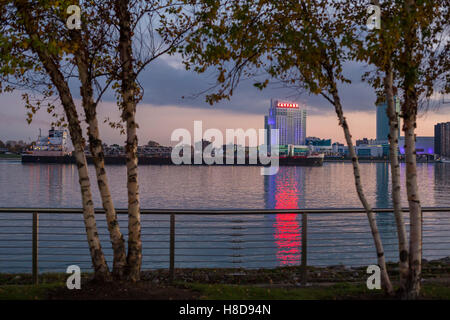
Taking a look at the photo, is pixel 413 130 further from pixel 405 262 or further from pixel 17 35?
pixel 17 35

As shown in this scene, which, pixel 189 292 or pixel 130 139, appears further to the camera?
pixel 130 139

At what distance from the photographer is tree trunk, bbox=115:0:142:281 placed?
6.55 metres

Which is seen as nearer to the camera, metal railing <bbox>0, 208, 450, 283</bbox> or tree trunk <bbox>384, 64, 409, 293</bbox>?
tree trunk <bbox>384, 64, 409, 293</bbox>

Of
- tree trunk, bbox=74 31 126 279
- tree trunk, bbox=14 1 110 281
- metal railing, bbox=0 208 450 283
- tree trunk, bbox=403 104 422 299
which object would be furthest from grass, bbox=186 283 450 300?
tree trunk, bbox=14 1 110 281

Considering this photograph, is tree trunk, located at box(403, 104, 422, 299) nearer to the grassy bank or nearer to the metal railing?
the grassy bank

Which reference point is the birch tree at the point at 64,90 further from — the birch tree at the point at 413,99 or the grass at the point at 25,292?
the birch tree at the point at 413,99

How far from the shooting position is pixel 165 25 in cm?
745

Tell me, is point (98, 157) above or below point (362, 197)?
above

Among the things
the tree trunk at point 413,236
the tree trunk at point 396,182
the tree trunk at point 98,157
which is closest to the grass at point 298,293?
the tree trunk at point 413,236

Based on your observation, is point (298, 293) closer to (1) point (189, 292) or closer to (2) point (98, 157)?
(1) point (189, 292)

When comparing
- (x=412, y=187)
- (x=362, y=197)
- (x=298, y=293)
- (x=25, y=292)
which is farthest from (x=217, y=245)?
(x=412, y=187)

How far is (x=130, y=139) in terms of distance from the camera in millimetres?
6652

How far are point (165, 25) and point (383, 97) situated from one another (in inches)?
156
